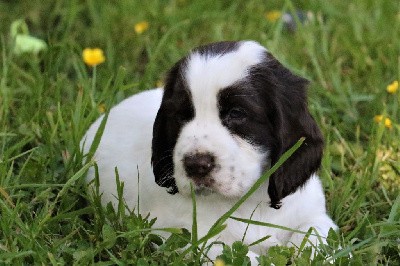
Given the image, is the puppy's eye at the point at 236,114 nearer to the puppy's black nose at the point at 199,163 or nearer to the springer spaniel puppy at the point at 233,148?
the springer spaniel puppy at the point at 233,148

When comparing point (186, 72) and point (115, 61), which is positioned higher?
point (186, 72)

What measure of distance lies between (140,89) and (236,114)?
2.27 metres

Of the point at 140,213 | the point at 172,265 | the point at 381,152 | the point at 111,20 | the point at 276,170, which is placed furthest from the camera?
the point at 111,20

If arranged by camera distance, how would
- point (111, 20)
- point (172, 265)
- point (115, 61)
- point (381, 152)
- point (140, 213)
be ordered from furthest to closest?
point (111, 20), point (115, 61), point (381, 152), point (140, 213), point (172, 265)

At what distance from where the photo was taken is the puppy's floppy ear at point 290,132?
14.1ft

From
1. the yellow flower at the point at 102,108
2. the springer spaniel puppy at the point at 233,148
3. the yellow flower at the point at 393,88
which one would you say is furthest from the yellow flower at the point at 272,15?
the springer spaniel puppy at the point at 233,148

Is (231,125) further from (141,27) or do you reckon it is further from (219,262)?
(141,27)

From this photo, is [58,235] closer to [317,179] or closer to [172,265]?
[172,265]

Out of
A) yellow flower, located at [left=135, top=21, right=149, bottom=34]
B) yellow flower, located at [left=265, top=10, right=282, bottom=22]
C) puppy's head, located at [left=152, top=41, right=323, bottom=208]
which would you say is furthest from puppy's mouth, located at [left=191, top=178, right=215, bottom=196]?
yellow flower, located at [left=265, top=10, right=282, bottom=22]

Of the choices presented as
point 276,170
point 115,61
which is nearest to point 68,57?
point 115,61

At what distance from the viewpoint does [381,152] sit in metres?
5.54

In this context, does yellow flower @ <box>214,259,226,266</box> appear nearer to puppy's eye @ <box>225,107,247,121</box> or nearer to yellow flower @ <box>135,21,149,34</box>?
puppy's eye @ <box>225,107,247,121</box>

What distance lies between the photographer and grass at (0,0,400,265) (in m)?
4.29

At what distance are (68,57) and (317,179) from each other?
9.39 ft
